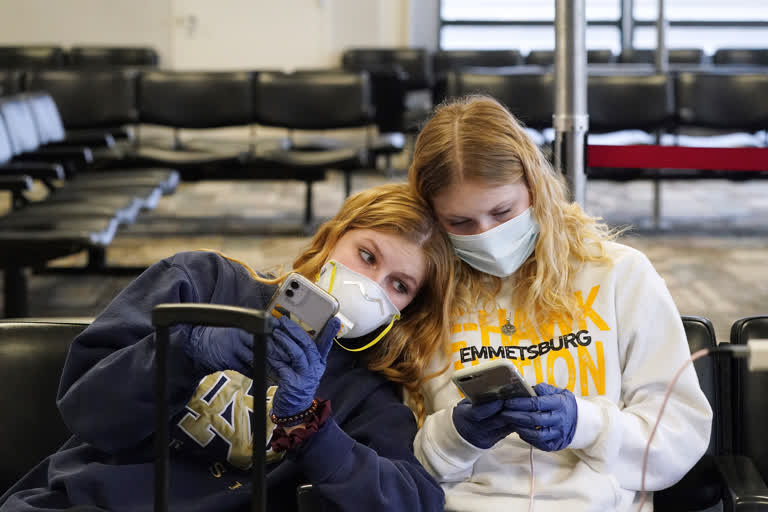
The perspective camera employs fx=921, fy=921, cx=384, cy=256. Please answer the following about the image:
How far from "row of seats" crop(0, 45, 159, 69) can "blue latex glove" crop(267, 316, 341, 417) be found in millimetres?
8635

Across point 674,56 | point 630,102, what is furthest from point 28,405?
point 674,56

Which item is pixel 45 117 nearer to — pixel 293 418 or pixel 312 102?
pixel 312 102

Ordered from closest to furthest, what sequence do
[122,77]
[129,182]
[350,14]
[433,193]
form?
1. [433,193]
2. [129,182]
3. [122,77]
4. [350,14]

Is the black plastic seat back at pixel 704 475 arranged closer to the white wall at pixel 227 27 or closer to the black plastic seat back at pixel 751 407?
the black plastic seat back at pixel 751 407

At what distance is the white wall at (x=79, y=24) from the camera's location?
9758 millimetres

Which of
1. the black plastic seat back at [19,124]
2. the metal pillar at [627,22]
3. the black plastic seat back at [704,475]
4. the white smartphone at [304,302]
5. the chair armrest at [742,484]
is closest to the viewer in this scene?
the white smartphone at [304,302]

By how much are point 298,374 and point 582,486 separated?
570 millimetres

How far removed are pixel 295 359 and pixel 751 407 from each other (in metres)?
→ 0.93

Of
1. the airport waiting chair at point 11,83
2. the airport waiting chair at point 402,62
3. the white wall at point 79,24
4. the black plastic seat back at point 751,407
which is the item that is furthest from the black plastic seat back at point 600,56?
the black plastic seat back at point 751,407

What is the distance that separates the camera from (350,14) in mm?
9703

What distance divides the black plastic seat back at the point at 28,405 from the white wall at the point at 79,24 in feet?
28.0

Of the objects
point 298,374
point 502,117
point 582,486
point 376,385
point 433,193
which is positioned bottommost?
point 582,486

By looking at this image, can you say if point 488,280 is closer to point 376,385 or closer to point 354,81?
point 376,385

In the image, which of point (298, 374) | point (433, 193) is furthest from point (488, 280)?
point (298, 374)
